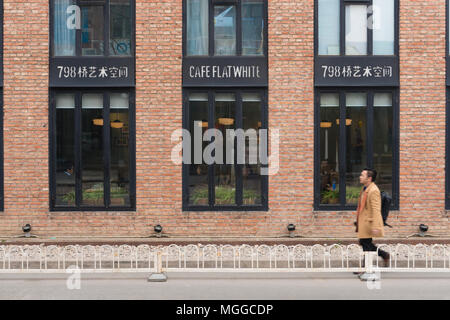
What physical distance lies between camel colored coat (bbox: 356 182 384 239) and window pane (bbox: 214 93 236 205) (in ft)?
13.6

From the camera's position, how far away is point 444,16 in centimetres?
1302

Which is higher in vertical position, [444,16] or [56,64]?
[444,16]

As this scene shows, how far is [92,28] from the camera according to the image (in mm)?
13289

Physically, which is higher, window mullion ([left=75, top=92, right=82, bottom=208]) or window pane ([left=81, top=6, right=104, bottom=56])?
window pane ([left=81, top=6, right=104, bottom=56])

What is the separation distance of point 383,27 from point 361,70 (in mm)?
1119

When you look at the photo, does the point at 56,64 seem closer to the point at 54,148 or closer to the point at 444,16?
the point at 54,148

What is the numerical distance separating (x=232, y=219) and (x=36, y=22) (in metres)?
6.25

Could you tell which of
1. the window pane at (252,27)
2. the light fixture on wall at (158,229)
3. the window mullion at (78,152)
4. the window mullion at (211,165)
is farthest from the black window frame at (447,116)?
the window mullion at (78,152)

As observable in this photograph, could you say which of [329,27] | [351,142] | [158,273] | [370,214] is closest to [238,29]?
[329,27]

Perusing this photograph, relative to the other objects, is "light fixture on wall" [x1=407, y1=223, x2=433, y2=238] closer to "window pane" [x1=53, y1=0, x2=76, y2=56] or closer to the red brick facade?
the red brick facade

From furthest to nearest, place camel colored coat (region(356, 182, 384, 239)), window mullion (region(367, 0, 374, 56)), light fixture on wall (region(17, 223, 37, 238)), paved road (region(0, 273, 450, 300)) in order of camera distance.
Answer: window mullion (region(367, 0, 374, 56)), light fixture on wall (region(17, 223, 37, 238)), camel colored coat (region(356, 182, 384, 239)), paved road (region(0, 273, 450, 300))

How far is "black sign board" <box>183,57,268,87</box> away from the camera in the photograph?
13.1 metres

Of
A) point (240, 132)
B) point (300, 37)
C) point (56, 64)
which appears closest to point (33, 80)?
point (56, 64)

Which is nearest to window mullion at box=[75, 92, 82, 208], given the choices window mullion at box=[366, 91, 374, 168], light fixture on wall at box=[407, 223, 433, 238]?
window mullion at box=[366, 91, 374, 168]
